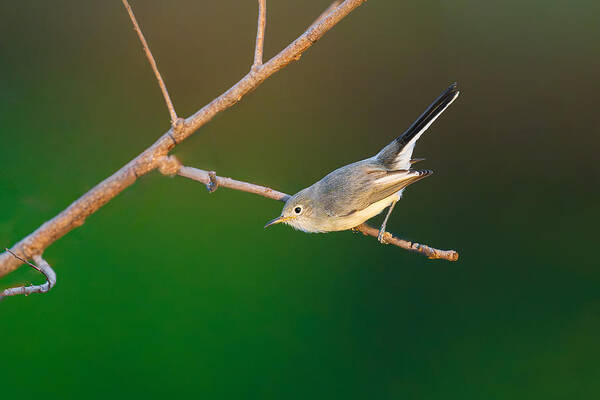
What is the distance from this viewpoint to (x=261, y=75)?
1.91 feet

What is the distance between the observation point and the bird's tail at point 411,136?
24.6 inches

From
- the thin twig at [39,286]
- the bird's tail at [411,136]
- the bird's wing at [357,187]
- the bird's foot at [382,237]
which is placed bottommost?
the thin twig at [39,286]

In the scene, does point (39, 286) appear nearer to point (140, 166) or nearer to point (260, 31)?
point (140, 166)

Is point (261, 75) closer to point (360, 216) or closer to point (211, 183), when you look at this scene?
point (211, 183)

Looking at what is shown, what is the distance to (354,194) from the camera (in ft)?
2.47

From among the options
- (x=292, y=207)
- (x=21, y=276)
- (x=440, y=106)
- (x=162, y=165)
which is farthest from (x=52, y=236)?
(x=440, y=106)

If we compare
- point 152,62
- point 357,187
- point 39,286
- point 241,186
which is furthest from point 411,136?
point 39,286

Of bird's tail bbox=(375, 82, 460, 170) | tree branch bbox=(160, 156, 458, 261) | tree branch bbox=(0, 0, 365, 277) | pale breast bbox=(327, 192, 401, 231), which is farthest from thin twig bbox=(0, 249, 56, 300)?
bird's tail bbox=(375, 82, 460, 170)

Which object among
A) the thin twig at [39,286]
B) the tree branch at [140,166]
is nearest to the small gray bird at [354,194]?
the tree branch at [140,166]

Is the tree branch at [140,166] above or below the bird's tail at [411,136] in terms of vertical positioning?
below

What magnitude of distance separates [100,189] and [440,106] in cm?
53

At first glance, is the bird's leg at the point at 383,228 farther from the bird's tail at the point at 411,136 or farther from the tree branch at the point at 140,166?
the tree branch at the point at 140,166

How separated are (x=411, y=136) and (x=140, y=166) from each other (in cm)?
45

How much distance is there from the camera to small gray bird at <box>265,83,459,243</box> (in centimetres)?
72
